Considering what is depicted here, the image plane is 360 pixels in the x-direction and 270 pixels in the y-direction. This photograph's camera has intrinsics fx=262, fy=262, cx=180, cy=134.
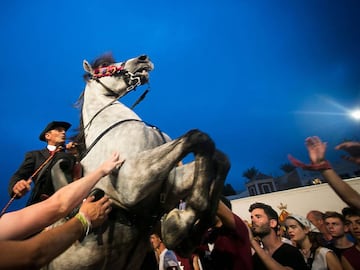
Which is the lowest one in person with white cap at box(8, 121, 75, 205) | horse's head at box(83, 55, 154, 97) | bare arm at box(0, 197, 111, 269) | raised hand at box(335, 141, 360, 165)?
bare arm at box(0, 197, 111, 269)

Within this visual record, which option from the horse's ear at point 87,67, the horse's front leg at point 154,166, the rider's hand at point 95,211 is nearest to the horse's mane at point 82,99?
the horse's ear at point 87,67

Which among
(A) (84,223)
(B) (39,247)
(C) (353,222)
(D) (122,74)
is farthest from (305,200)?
(B) (39,247)

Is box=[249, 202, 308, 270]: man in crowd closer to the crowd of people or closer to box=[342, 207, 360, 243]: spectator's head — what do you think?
the crowd of people

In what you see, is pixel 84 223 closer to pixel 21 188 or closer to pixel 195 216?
pixel 195 216

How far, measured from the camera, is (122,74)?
12.9 ft

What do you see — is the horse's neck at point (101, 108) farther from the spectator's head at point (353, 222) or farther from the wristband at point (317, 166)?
the spectator's head at point (353, 222)

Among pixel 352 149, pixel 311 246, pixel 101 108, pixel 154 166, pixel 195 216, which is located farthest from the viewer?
pixel 311 246

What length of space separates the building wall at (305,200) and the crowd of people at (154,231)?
9274mm

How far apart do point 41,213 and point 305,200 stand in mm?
14069

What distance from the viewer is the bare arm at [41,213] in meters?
1.87

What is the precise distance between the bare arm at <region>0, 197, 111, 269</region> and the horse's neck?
1794 mm

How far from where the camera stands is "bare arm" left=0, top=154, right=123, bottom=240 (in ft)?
6.15

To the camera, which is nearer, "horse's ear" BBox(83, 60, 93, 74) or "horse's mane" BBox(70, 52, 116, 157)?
"horse's mane" BBox(70, 52, 116, 157)

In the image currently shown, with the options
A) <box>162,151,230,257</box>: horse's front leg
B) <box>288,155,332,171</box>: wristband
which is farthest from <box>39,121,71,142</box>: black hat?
<box>288,155,332,171</box>: wristband
